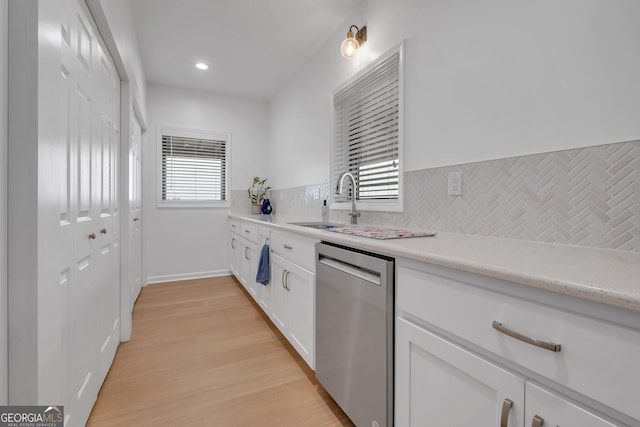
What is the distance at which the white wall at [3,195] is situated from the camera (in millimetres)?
697

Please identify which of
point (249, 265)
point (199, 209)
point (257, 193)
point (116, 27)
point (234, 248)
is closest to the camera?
point (116, 27)

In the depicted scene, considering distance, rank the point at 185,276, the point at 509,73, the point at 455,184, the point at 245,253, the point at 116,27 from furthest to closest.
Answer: the point at 185,276
the point at 245,253
the point at 116,27
the point at 455,184
the point at 509,73

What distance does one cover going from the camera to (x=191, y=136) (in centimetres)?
407

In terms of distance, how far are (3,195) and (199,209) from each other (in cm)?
355

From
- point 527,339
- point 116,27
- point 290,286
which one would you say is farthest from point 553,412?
point 116,27

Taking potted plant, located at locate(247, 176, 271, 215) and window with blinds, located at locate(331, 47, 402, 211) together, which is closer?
window with blinds, located at locate(331, 47, 402, 211)

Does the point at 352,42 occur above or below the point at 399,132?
above

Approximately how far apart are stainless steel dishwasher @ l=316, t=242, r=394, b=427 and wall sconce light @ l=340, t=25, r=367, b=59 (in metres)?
1.48

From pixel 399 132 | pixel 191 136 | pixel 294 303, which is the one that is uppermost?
pixel 191 136

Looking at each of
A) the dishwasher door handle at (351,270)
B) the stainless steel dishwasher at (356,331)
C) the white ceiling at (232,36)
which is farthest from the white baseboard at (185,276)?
the dishwasher door handle at (351,270)

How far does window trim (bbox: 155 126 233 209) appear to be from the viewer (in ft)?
12.7

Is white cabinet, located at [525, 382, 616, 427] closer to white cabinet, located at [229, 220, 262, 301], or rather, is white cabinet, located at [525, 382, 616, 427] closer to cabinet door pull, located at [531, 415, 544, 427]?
cabinet door pull, located at [531, 415, 544, 427]

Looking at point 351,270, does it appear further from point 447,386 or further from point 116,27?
point 116,27

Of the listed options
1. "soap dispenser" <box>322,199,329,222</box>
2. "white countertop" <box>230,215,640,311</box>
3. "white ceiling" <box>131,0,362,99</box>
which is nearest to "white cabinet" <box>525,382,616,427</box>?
"white countertop" <box>230,215,640,311</box>
